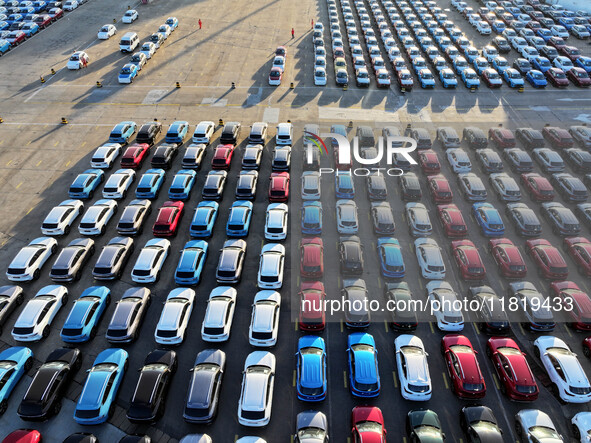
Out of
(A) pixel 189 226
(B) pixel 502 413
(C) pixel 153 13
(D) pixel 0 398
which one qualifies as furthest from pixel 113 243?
(C) pixel 153 13

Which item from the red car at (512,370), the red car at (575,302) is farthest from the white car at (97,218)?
the red car at (575,302)

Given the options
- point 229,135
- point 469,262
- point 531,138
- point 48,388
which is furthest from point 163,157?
point 531,138

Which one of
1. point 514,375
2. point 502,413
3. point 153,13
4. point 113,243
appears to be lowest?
point 502,413

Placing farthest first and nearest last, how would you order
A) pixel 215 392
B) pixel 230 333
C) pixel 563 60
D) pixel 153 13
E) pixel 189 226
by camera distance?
pixel 153 13 → pixel 563 60 → pixel 189 226 → pixel 230 333 → pixel 215 392

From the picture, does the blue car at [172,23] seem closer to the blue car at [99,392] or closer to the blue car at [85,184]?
the blue car at [85,184]

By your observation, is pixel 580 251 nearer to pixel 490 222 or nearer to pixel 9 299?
pixel 490 222

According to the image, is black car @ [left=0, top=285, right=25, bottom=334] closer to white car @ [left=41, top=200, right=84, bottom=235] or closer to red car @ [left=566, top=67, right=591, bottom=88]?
white car @ [left=41, top=200, right=84, bottom=235]

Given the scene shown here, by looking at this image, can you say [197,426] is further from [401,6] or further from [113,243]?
[401,6]
